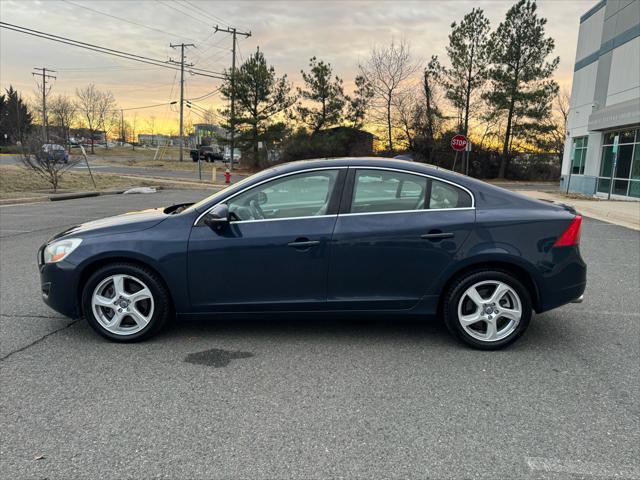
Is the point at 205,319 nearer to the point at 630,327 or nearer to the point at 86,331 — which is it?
the point at 86,331

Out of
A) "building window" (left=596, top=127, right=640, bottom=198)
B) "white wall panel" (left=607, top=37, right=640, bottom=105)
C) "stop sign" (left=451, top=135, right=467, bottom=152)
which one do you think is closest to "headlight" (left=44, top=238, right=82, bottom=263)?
"building window" (left=596, top=127, right=640, bottom=198)

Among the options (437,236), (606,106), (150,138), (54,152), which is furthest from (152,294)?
(150,138)

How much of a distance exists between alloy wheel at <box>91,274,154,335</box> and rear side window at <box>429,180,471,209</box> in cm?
251

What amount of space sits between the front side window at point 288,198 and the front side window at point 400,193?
26 centimetres

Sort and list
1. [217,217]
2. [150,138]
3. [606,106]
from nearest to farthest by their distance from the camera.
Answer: [217,217], [606,106], [150,138]

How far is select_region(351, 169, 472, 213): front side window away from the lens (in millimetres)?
4086

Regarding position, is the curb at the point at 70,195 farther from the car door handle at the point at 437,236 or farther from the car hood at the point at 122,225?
the car door handle at the point at 437,236

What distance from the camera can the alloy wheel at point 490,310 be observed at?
13.2 feet

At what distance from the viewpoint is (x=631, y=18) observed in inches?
891

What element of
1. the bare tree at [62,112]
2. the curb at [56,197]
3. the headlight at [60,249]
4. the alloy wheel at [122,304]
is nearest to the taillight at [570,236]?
the alloy wheel at [122,304]

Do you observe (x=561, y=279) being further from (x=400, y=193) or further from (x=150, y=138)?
(x=150, y=138)

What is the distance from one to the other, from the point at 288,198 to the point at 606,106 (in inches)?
1036

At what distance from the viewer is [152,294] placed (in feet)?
13.3

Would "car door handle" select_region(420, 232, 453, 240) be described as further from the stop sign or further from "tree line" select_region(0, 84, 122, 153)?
"tree line" select_region(0, 84, 122, 153)
